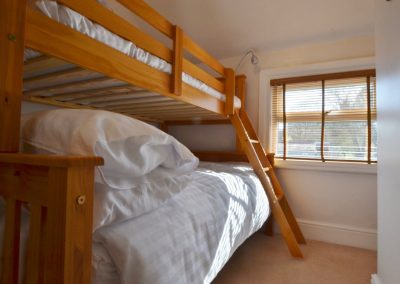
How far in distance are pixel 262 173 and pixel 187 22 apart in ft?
5.50

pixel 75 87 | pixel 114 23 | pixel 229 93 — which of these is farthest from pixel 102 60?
pixel 229 93

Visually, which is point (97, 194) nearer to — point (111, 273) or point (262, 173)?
point (111, 273)

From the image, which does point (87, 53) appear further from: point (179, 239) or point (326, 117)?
point (326, 117)

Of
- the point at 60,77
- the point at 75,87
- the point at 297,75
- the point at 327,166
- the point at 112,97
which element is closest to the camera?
the point at 60,77

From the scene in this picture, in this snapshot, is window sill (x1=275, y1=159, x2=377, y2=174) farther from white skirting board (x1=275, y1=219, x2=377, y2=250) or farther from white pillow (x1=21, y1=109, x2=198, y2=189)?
white pillow (x1=21, y1=109, x2=198, y2=189)

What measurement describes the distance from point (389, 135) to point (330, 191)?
1.35m

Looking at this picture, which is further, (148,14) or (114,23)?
(148,14)

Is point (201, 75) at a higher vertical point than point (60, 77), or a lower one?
higher

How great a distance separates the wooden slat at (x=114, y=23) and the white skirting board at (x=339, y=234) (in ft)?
6.56

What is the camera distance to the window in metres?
2.06

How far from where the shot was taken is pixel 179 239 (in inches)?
30.6

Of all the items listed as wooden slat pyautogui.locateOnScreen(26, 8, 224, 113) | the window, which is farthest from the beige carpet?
wooden slat pyautogui.locateOnScreen(26, 8, 224, 113)

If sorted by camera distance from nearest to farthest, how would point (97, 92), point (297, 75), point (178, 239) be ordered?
point (178, 239) → point (97, 92) → point (297, 75)

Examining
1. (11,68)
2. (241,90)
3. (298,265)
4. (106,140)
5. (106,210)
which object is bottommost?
(298,265)
